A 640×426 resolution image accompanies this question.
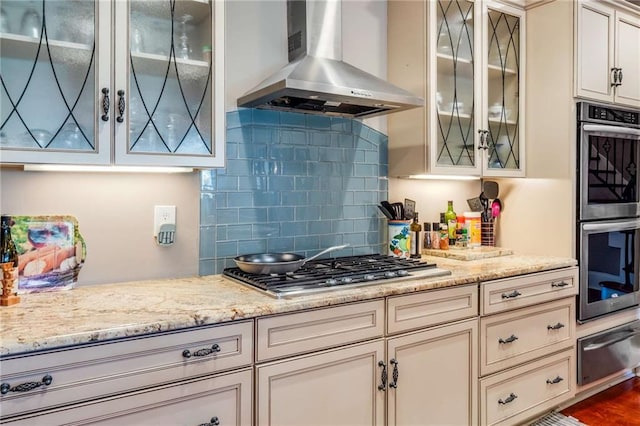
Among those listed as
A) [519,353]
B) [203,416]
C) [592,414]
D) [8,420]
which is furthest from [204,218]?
[592,414]

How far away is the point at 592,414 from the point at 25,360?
2.90 meters

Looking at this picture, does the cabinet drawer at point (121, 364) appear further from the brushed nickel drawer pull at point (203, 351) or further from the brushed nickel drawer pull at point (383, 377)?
the brushed nickel drawer pull at point (383, 377)

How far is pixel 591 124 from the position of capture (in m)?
2.68

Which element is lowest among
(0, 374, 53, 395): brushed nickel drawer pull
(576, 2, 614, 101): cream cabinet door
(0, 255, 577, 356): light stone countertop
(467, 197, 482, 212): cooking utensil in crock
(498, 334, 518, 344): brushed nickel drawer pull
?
(498, 334, 518, 344): brushed nickel drawer pull

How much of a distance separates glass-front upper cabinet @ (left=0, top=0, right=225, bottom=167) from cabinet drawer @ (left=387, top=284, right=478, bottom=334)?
93 centimetres

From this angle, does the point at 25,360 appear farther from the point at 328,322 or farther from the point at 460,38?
the point at 460,38

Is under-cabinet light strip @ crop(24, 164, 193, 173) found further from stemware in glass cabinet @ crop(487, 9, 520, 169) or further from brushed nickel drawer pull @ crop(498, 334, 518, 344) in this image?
stemware in glass cabinet @ crop(487, 9, 520, 169)

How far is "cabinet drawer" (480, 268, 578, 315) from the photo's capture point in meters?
2.18

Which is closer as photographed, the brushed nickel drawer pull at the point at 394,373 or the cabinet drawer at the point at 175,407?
the cabinet drawer at the point at 175,407

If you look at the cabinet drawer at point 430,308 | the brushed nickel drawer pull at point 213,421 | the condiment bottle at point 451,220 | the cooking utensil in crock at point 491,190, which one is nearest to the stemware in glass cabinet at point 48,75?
the brushed nickel drawer pull at point 213,421

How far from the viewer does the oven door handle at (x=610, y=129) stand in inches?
105

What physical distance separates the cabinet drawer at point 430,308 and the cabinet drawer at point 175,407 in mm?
653

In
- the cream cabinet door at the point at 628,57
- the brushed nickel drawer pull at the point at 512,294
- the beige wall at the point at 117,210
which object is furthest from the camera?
the cream cabinet door at the point at 628,57

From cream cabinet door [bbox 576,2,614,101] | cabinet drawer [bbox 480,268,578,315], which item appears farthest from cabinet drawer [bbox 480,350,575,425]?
cream cabinet door [bbox 576,2,614,101]
